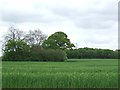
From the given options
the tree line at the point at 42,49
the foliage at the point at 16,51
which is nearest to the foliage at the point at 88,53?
the tree line at the point at 42,49

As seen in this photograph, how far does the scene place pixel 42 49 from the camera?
174ft

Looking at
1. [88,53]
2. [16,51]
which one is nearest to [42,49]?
[16,51]

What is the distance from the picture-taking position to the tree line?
50.8 metres

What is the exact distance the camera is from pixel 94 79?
14.8m

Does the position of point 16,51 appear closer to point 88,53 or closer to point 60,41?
point 88,53

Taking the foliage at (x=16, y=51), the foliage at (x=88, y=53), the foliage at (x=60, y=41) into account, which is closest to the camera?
the foliage at (x=16, y=51)

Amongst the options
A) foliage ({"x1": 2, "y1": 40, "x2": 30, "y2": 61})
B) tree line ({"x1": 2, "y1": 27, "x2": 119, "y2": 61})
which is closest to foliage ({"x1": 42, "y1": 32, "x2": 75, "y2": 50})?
tree line ({"x1": 2, "y1": 27, "x2": 119, "y2": 61})

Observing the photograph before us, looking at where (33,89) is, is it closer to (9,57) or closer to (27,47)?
(9,57)

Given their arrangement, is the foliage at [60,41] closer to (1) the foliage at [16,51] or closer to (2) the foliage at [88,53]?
(2) the foliage at [88,53]

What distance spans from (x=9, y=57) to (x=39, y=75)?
34.1 m

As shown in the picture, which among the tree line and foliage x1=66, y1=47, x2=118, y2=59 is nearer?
the tree line

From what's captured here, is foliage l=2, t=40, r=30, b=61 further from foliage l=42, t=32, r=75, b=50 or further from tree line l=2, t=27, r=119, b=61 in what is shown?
foliage l=42, t=32, r=75, b=50

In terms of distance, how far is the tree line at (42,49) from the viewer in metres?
50.8

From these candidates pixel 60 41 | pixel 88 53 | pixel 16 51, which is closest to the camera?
pixel 16 51
